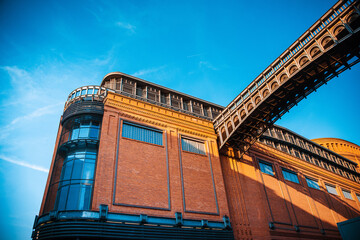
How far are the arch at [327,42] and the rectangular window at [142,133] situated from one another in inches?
465

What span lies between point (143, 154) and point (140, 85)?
687 cm

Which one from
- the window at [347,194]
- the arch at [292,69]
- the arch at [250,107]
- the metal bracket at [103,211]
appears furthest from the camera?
the window at [347,194]

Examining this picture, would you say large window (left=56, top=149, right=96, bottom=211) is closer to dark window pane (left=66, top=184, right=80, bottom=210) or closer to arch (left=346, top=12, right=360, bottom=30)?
dark window pane (left=66, top=184, right=80, bottom=210)

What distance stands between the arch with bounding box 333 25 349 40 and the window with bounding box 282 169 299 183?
16.1 metres

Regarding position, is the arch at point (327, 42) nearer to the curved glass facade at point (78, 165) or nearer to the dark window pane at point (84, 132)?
the curved glass facade at point (78, 165)

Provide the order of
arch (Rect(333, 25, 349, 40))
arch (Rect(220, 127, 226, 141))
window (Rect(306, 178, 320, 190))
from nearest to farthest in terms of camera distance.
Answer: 1. arch (Rect(333, 25, 349, 40))
2. arch (Rect(220, 127, 226, 141))
3. window (Rect(306, 178, 320, 190))

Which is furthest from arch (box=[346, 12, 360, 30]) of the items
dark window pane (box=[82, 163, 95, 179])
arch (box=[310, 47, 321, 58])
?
dark window pane (box=[82, 163, 95, 179])

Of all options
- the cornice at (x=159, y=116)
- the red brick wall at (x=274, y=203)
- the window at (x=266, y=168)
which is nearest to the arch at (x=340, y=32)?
the cornice at (x=159, y=116)

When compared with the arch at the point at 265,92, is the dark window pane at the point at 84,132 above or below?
below

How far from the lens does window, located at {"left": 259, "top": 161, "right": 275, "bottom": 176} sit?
24673mm

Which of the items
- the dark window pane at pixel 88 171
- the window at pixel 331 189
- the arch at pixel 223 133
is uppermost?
the arch at pixel 223 133

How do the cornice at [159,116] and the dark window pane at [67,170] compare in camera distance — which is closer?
the dark window pane at [67,170]

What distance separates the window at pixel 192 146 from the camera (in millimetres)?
19578

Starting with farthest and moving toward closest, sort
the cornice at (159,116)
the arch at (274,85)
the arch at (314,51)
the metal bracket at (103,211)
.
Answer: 1. the cornice at (159,116)
2. the arch at (274,85)
3. the arch at (314,51)
4. the metal bracket at (103,211)
